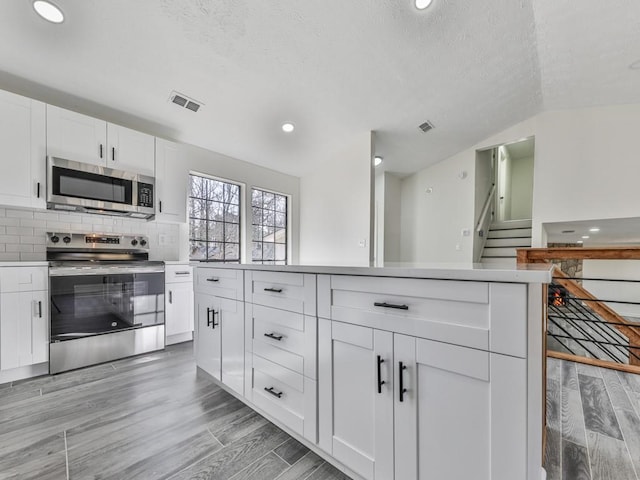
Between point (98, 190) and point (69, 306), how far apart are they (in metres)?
1.08

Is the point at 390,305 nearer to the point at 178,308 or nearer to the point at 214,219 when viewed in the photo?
the point at 178,308

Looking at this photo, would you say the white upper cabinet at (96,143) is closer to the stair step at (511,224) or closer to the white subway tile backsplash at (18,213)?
the white subway tile backsplash at (18,213)

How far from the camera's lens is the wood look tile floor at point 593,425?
130 centimetres

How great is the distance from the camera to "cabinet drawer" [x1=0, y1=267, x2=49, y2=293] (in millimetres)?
2182

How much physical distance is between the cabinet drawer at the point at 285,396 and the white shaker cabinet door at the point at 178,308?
1.87 metres

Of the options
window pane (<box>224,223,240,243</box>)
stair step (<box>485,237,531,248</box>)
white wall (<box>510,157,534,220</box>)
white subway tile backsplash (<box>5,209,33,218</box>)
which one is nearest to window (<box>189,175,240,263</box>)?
window pane (<box>224,223,240,243</box>)

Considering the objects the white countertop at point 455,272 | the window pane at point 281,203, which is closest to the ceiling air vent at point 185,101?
the window pane at point 281,203

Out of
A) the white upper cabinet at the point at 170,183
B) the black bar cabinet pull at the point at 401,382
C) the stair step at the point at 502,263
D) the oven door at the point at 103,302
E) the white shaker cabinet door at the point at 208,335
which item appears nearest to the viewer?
the black bar cabinet pull at the point at 401,382

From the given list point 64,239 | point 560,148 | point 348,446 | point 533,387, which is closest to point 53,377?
point 64,239

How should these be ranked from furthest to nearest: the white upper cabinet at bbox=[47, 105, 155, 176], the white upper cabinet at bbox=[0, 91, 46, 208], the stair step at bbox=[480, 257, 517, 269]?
the white upper cabinet at bbox=[47, 105, 155, 176] → the white upper cabinet at bbox=[0, 91, 46, 208] → the stair step at bbox=[480, 257, 517, 269]

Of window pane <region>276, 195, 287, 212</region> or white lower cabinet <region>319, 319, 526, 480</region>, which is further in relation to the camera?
window pane <region>276, 195, 287, 212</region>

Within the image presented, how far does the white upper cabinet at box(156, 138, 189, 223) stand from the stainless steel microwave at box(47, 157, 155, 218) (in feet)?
0.33

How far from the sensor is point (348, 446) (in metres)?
1.15

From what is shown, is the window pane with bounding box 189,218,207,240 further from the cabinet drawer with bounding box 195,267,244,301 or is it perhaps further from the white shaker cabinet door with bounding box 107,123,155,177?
the cabinet drawer with bounding box 195,267,244,301
